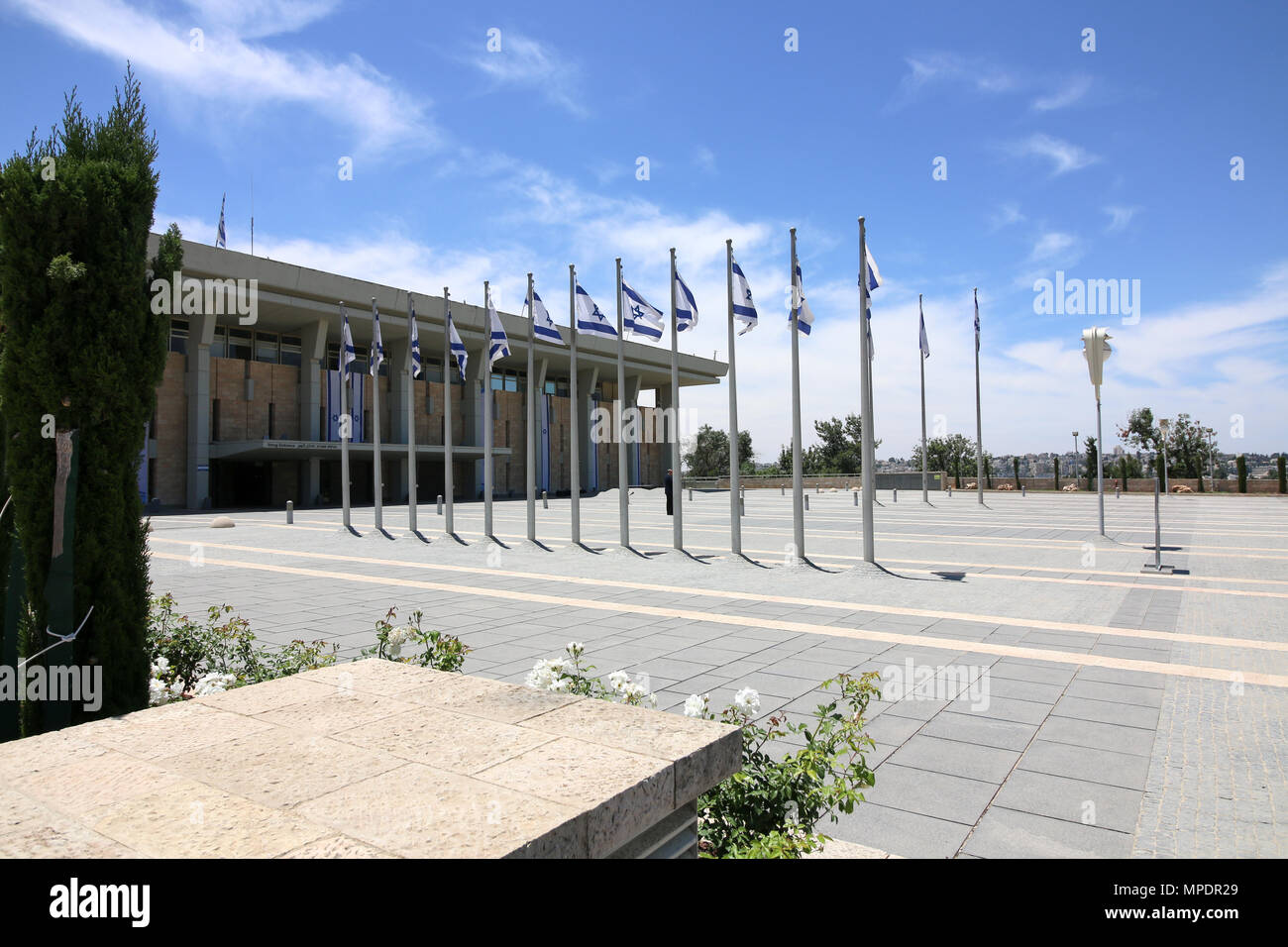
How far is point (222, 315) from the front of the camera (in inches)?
1650

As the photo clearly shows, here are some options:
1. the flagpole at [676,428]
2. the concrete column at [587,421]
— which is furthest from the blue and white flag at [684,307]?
the concrete column at [587,421]

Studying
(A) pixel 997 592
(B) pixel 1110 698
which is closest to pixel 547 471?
(A) pixel 997 592

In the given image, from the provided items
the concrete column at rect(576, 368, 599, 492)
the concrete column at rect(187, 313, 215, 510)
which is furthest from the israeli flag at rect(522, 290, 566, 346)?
the concrete column at rect(576, 368, 599, 492)

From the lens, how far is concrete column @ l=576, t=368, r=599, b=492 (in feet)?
203

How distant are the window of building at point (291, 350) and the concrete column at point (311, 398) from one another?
1376mm

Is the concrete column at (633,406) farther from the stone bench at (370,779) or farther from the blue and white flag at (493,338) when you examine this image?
the stone bench at (370,779)

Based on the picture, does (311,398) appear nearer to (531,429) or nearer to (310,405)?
(310,405)

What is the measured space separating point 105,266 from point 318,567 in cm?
1259

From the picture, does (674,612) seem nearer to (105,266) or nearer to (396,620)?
(396,620)

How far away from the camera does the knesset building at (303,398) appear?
3934 cm

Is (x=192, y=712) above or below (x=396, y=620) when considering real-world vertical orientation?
above

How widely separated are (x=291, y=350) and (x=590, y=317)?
118 feet

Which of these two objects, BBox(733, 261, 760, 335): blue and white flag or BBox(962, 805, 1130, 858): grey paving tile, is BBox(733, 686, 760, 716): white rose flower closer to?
BBox(962, 805, 1130, 858): grey paving tile
